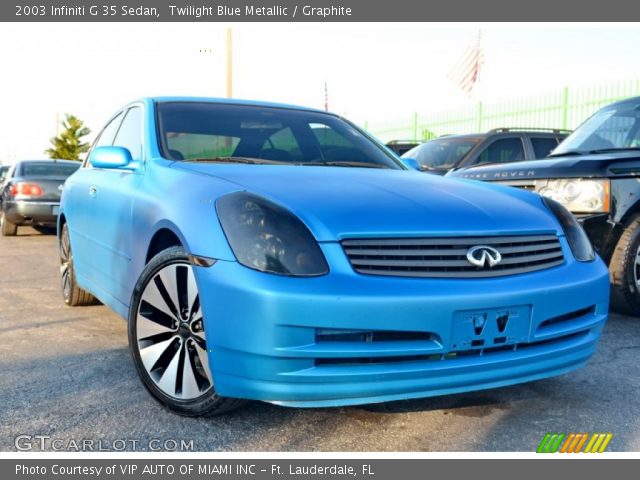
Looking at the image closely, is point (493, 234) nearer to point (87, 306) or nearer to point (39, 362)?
point (39, 362)

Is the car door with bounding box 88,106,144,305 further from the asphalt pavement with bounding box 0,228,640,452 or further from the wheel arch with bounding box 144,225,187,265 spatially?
the asphalt pavement with bounding box 0,228,640,452

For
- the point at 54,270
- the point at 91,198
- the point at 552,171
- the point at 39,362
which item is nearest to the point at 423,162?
the point at 552,171

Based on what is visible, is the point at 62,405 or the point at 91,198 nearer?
the point at 62,405

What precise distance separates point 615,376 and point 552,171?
200 centimetres

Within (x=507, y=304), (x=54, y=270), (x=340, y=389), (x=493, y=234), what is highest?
(x=493, y=234)

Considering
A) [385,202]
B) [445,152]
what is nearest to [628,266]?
[385,202]

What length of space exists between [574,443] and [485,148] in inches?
258

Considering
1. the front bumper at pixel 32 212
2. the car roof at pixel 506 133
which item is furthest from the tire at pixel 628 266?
the front bumper at pixel 32 212

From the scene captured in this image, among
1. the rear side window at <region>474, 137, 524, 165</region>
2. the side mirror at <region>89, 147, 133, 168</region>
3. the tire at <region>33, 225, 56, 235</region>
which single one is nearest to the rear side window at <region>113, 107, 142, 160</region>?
the side mirror at <region>89, 147, 133, 168</region>

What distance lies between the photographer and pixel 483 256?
8.64ft

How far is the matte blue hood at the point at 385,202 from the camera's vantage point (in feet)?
8.49

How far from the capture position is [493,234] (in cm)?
274

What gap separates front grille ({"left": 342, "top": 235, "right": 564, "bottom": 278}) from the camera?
2.49 metres

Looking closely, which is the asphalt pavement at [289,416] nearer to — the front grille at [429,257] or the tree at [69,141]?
the front grille at [429,257]
